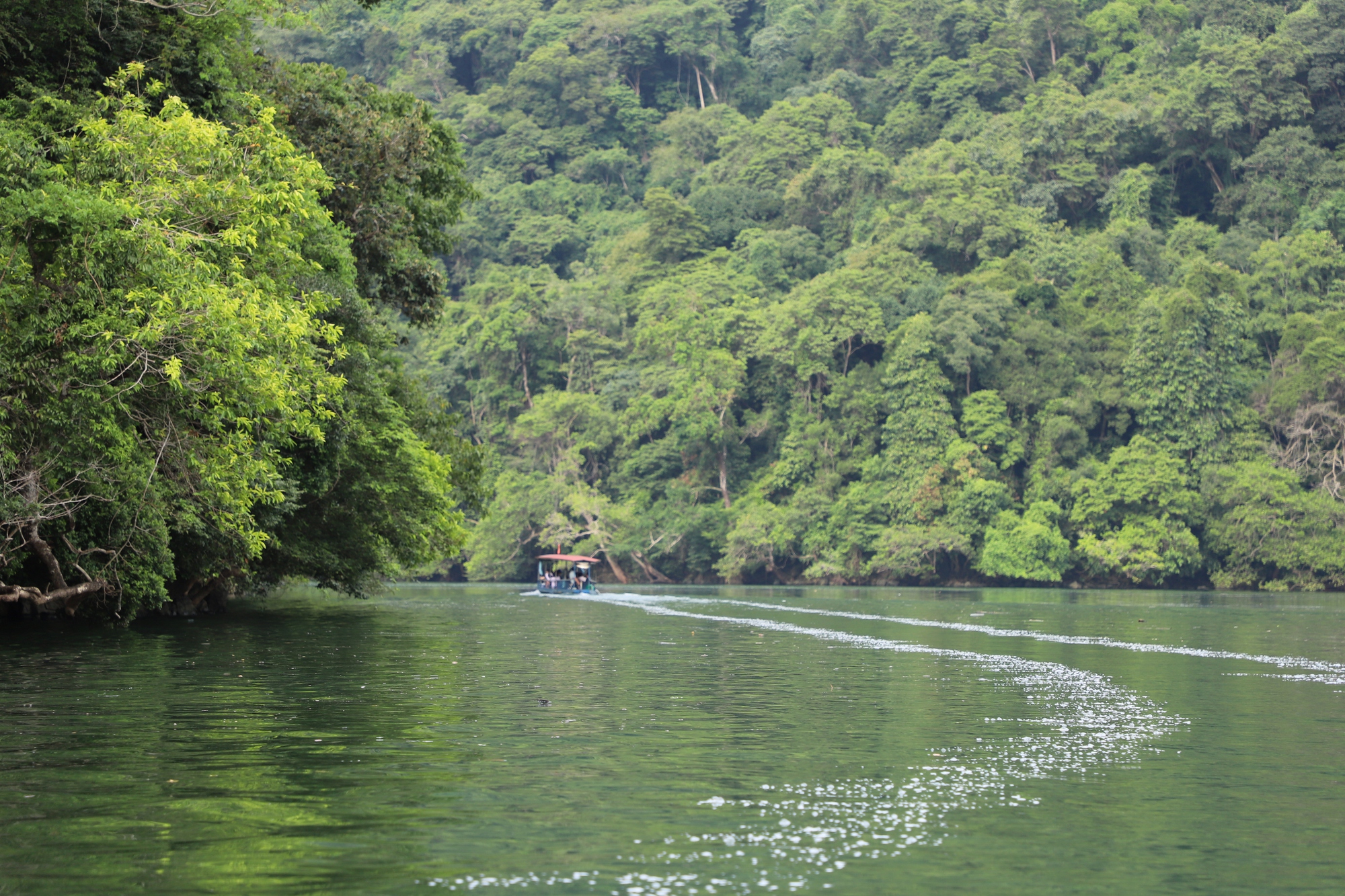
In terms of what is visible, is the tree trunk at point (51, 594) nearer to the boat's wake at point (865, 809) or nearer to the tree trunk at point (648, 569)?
the boat's wake at point (865, 809)

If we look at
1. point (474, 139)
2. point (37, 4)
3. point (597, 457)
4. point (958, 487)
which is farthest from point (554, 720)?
point (474, 139)

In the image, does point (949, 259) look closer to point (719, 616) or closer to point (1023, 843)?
point (719, 616)

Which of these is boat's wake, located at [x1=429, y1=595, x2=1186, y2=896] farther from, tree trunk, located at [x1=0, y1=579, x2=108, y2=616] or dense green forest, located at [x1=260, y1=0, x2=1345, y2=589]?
dense green forest, located at [x1=260, y1=0, x2=1345, y2=589]

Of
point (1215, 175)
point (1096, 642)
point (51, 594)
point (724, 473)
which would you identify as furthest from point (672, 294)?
point (51, 594)

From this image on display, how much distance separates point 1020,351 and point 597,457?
26197mm

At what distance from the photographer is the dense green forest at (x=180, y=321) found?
2084 cm

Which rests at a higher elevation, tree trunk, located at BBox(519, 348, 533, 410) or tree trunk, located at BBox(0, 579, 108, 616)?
tree trunk, located at BBox(519, 348, 533, 410)

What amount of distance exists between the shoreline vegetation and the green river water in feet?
14.6

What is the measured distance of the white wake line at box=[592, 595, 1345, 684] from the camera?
23516mm

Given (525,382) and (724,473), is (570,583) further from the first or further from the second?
(525,382)

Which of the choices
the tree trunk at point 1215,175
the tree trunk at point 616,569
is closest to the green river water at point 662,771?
the tree trunk at point 616,569

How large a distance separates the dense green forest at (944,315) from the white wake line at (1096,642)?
100ft

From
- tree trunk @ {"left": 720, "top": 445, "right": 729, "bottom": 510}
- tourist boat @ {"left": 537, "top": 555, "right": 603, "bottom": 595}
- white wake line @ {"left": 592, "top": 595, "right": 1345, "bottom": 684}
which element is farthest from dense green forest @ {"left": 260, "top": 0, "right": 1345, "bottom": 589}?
white wake line @ {"left": 592, "top": 595, "right": 1345, "bottom": 684}

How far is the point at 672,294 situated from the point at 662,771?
3276 inches
